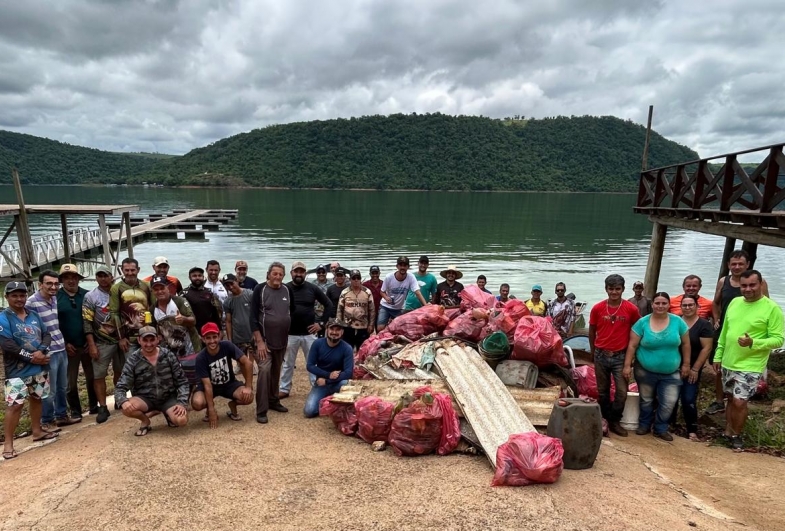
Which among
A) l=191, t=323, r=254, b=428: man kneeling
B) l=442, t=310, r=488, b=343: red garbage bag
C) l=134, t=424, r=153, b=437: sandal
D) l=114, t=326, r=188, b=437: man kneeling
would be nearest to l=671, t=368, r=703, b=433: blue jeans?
l=442, t=310, r=488, b=343: red garbage bag

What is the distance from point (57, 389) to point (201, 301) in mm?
1717

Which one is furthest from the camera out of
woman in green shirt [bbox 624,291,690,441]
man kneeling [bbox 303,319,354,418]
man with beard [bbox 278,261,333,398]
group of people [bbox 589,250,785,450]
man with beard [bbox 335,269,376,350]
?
man with beard [bbox 335,269,376,350]

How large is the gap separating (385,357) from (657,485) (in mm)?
3185

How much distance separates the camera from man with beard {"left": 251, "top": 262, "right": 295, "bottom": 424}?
215 inches

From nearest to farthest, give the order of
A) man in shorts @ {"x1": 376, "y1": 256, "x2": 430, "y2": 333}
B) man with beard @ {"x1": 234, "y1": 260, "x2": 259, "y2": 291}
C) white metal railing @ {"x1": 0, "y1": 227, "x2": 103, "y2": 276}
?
man with beard @ {"x1": 234, "y1": 260, "x2": 259, "y2": 291}, man in shorts @ {"x1": 376, "y1": 256, "x2": 430, "y2": 333}, white metal railing @ {"x1": 0, "y1": 227, "x2": 103, "y2": 276}

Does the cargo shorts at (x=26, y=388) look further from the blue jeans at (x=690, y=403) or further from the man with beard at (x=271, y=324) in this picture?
the blue jeans at (x=690, y=403)

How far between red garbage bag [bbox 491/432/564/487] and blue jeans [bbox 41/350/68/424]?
4.49 m

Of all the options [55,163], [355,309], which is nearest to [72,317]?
[355,309]

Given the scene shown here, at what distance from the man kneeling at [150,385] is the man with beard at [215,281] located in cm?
166

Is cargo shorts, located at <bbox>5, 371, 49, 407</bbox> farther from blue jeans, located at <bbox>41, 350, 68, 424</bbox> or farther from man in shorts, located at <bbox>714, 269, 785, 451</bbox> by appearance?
man in shorts, located at <bbox>714, 269, 785, 451</bbox>

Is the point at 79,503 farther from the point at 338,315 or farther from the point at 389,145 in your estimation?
the point at 389,145

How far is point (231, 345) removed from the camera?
5.13 metres

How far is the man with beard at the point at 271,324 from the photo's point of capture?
5449 mm

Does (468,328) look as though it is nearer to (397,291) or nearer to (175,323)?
(397,291)
